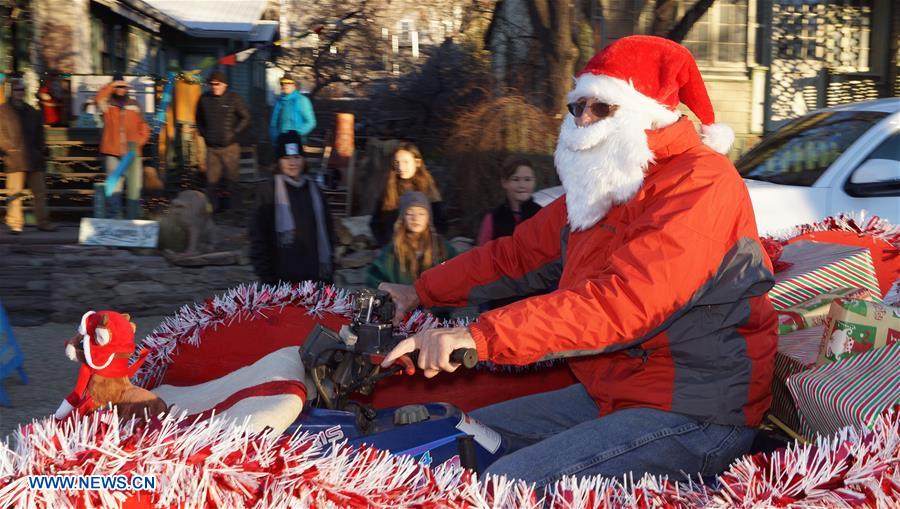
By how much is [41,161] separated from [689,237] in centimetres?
982

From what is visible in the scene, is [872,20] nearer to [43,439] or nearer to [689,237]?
[689,237]

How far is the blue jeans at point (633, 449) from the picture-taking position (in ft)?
8.34

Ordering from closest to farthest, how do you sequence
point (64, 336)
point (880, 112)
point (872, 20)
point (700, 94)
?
point (700, 94) < point (880, 112) < point (64, 336) < point (872, 20)

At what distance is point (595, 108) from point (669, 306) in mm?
668

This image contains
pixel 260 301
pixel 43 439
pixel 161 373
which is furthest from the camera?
pixel 260 301

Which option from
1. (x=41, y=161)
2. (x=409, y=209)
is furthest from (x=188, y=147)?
(x=409, y=209)

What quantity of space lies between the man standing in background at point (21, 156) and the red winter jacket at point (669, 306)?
9.14 metres

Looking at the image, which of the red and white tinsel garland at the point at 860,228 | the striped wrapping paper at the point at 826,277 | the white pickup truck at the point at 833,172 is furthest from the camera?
the white pickup truck at the point at 833,172

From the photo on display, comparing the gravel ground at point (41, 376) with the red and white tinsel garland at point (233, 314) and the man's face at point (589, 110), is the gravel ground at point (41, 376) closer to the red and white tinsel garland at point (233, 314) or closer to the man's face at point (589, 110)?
the red and white tinsel garland at point (233, 314)

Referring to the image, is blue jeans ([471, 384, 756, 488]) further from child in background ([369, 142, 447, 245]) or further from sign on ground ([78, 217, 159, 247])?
sign on ground ([78, 217, 159, 247])

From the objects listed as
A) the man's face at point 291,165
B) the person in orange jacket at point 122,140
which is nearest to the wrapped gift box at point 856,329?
the man's face at point 291,165

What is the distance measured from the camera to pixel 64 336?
8.48 m

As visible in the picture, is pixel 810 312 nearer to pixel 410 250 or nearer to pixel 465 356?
pixel 465 356

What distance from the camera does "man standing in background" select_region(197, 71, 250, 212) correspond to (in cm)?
1097
